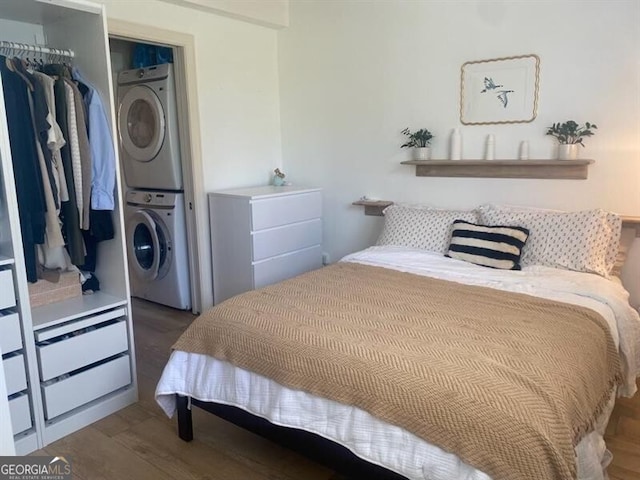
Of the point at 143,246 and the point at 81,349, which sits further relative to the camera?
the point at 143,246

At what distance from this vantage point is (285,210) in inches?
149

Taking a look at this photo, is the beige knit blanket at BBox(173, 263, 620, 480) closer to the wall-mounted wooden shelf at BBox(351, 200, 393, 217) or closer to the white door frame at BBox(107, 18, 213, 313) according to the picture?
the wall-mounted wooden shelf at BBox(351, 200, 393, 217)

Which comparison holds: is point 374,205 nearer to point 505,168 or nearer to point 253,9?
Result: point 505,168

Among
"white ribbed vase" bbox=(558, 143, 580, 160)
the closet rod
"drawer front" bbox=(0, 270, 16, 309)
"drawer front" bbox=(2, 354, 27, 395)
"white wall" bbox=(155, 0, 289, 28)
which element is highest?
"white wall" bbox=(155, 0, 289, 28)

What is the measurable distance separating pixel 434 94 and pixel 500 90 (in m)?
0.45

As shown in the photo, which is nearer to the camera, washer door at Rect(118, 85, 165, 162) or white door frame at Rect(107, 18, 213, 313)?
white door frame at Rect(107, 18, 213, 313)

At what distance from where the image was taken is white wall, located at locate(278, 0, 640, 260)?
287 cm

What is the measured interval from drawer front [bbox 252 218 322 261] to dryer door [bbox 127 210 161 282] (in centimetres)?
88

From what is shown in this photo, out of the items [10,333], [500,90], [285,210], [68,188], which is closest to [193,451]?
[10,333]

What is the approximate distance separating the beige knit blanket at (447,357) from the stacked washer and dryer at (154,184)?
1.70m

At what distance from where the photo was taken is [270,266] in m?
3.72

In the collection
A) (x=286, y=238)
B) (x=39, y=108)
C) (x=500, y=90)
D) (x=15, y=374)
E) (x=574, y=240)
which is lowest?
(x=15, y=374)

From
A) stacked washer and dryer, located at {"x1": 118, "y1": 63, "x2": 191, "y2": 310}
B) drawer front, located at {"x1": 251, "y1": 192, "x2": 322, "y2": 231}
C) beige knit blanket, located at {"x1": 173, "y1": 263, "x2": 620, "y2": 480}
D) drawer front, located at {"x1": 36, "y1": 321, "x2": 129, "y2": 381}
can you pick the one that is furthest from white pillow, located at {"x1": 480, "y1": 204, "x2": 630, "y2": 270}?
stacked washer and dryer, located at {"x1": 118, "y1": 63, "x2": 191, "y2": 310}

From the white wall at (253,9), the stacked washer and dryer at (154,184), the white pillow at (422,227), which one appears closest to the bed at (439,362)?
the white pillow at (422,227)
